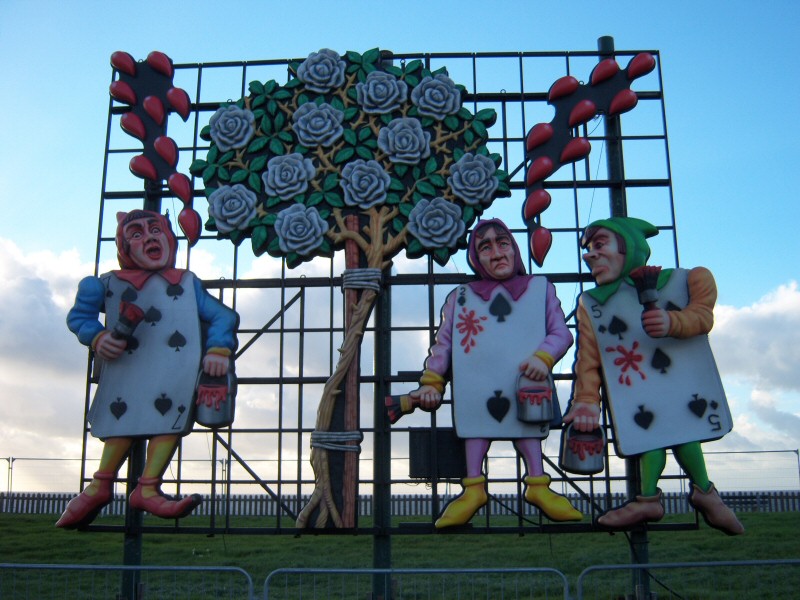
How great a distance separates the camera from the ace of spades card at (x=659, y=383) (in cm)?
846

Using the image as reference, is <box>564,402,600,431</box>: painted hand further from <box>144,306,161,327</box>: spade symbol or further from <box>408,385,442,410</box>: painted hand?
<box>144,306,161,327</box>: spade symbol

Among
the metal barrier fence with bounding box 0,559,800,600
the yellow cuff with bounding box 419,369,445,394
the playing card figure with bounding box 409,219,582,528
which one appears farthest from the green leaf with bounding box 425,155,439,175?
the metal barrier fence with bounding box 0,559,800,600

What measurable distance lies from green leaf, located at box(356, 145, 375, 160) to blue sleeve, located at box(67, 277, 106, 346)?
2.99 meters

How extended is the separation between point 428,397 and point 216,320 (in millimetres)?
2282

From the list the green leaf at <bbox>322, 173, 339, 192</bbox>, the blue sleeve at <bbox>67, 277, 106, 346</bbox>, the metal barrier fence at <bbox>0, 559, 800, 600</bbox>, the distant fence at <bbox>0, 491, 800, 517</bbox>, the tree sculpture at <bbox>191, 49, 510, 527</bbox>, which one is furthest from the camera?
the distant fence at <bbox>0, 491, 800, 517</bbox>

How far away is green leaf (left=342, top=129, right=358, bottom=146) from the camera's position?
9.85m

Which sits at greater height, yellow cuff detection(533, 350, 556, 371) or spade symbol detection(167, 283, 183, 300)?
spade symbol detection(167, 283, 183, 300)

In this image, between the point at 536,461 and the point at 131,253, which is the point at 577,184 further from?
the point at 131,253

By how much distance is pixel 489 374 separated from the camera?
344 inches

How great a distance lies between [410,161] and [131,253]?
3041mm

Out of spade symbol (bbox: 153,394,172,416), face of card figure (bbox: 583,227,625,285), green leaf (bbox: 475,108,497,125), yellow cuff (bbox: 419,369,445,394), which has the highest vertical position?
green leaf (bbox: 475,108,497,125)

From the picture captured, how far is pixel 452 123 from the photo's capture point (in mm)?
9844

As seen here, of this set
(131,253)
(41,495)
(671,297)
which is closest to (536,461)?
(671,297)

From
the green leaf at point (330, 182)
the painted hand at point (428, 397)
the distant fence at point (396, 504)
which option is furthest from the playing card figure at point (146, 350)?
the distant fence at point (396, 504)
